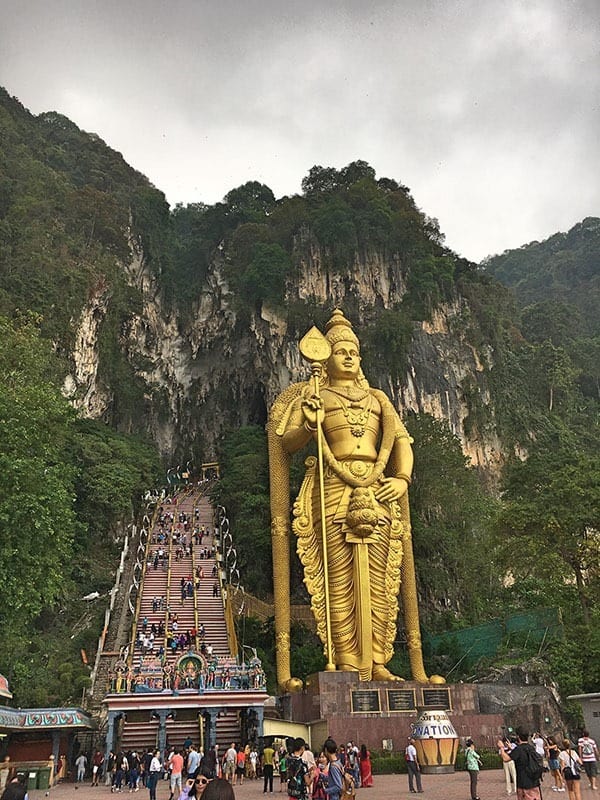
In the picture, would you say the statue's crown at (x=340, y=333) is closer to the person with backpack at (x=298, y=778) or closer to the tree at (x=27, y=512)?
the tree at (x=27, y=512)

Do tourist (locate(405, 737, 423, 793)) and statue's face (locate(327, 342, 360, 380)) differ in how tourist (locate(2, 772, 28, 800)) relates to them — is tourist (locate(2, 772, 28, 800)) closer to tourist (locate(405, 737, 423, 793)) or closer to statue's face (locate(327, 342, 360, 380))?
tourist (locate(405, 737, 423, 793))

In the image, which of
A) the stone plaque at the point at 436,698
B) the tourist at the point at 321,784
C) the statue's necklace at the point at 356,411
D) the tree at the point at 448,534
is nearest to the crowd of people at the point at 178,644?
the stone plaque at the point at 436,698

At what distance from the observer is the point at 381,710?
9953 millimetres

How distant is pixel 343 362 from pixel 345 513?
9.00 feet

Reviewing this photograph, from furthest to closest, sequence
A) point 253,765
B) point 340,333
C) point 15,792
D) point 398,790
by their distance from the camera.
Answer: point 340,333, point 253,765, point 398,790, point 15,792

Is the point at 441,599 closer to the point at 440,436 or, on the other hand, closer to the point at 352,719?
the point at 440,436

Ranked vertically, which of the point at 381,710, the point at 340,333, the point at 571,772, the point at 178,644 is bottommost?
the point at 571,772

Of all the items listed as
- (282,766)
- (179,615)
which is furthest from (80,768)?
(179,615)

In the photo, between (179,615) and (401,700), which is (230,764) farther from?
(179,615)

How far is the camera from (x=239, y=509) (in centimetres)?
2144

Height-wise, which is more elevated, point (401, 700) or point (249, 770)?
point (401, 700)

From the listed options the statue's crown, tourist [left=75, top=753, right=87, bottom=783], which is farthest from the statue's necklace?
tourist [left=75, top=753, right=87, bottom=783]

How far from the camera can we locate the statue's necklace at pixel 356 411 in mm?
12258

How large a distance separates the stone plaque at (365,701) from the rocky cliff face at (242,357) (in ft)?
56.0
